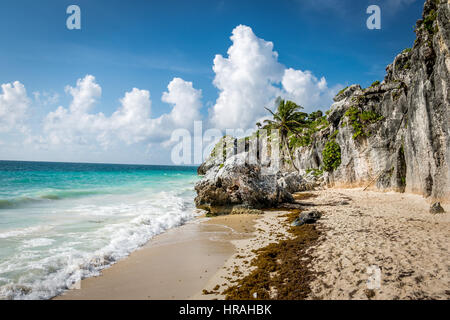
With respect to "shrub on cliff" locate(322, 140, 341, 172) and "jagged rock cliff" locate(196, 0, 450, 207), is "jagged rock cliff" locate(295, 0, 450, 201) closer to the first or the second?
"jagged rock cliff" locate(196, 0, 450, 207)

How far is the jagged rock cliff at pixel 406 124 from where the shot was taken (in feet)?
29.8

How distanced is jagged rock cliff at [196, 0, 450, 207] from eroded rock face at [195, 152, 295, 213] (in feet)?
0.18

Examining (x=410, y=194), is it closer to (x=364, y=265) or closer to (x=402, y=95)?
(x=402, y=95)

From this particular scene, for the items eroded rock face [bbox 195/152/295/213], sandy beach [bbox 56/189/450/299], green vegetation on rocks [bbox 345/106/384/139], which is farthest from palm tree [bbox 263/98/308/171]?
sandy beach [bbox 56/189/450/299]

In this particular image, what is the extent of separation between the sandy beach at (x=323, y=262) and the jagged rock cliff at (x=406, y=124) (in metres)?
3.25

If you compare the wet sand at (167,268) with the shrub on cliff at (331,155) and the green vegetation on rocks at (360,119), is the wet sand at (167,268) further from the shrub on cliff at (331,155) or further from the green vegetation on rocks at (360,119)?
the shrub on cliff at (331,155)

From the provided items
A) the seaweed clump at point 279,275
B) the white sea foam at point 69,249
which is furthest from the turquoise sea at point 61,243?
the seaweed clump at point 279,275

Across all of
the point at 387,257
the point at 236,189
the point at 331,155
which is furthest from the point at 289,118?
the point at 387,257

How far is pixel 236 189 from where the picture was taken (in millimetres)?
12070

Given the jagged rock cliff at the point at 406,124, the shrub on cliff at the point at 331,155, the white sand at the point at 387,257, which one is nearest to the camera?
the white sand at the point at 387,257

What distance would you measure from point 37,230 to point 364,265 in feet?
35.7

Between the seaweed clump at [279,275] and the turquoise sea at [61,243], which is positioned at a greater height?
the seaweed clump at [279,275]

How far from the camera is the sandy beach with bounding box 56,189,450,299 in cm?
353
